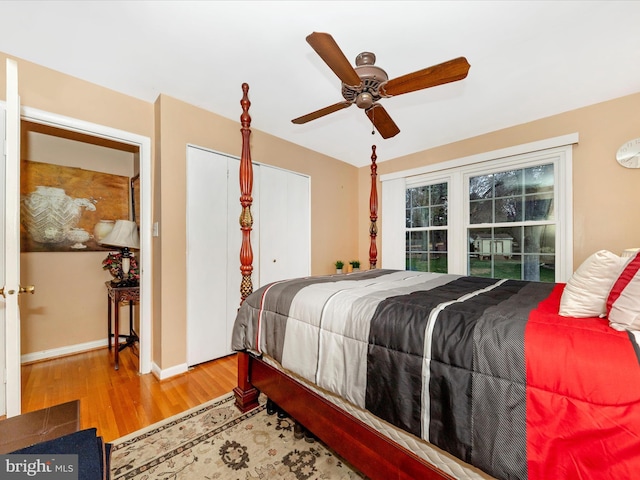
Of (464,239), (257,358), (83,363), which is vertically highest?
(464,239)

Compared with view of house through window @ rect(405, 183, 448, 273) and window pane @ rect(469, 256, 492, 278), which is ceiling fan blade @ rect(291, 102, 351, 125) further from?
window pane @ rect(469, 256, 492, 278)

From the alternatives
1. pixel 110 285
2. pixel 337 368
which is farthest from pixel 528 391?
pixel 110 285

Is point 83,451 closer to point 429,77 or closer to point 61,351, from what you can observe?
point 429,77

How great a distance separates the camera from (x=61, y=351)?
2.80m

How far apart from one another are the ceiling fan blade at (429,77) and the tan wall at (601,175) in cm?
208

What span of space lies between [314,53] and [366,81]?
554 mm

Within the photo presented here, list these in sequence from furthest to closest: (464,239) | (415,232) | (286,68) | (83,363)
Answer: (415,232) < (464,239) < (83,363) < (286,68)

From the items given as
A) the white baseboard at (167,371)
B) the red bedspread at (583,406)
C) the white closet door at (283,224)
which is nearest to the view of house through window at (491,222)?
the white closet door at (283,224)

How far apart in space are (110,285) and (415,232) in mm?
3754

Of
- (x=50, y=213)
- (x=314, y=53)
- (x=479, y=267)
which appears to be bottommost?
(x=479, y=267)

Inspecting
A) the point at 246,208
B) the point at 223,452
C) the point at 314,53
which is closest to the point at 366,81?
the point at 314,53

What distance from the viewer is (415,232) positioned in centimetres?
404

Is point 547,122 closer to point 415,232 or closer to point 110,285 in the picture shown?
point 415,232

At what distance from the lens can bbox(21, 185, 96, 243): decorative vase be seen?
2.69 metres
